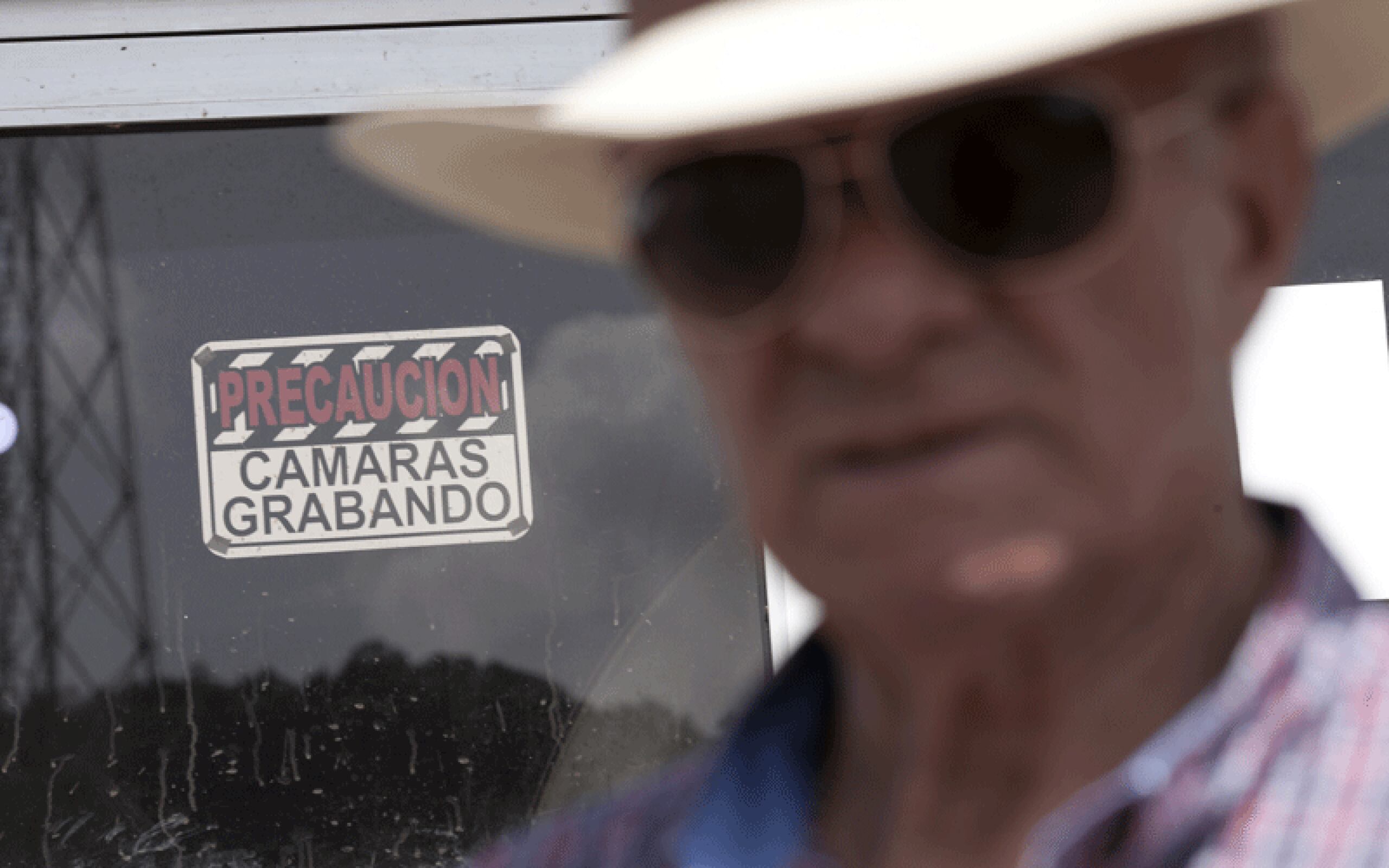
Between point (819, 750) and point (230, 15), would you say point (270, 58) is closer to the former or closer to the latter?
point (230, 15)

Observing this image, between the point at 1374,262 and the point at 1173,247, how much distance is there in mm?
2181

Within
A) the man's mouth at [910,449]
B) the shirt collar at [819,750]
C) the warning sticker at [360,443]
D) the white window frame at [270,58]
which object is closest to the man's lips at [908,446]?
the man's mouth at [910,449]

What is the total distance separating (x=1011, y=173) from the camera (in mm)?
909

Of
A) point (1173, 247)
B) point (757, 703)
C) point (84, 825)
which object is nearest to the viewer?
point (1173, 247)

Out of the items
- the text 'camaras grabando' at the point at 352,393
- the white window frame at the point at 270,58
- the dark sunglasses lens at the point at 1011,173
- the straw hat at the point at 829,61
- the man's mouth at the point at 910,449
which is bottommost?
the man's mouth at the point at 910,449

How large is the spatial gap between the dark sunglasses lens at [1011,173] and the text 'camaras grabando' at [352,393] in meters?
1.98

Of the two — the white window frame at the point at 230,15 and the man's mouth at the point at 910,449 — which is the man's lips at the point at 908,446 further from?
the white window frame at the point at 230,15

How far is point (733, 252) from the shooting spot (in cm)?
102

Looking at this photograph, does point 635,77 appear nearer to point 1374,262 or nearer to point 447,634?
point 447,634

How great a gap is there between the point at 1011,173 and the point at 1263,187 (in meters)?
0.20

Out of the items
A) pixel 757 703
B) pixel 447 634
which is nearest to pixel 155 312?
pixel 447 634

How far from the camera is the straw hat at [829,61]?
85 cm

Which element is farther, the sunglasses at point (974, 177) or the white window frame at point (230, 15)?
the white window frame at point (230, 15)

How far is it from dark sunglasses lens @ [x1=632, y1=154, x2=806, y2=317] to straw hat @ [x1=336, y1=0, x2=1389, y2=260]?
0.03 m
